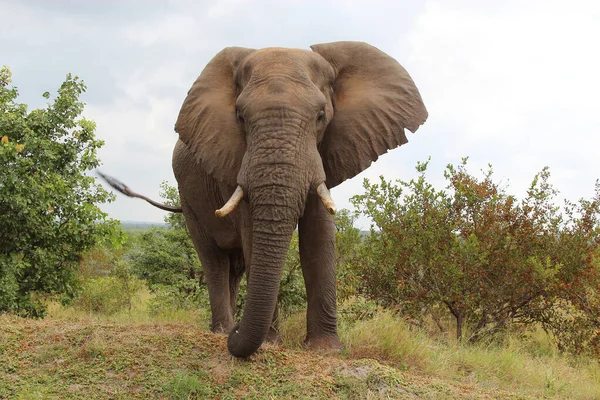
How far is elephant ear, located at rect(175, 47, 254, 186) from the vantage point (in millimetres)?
5828

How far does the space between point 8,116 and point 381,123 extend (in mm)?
5875

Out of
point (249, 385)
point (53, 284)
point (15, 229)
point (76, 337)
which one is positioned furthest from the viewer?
point (53, 284)

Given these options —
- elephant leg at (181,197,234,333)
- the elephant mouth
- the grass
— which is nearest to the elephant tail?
elephant leg at (181,197,234,333)

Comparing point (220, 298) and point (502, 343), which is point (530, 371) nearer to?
point (502, 343)

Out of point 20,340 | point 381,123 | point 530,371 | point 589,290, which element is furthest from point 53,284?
point 589,290

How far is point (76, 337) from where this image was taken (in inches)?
232

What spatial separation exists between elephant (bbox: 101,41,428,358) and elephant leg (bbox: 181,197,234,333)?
162 centimetres

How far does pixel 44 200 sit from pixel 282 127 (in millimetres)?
5409

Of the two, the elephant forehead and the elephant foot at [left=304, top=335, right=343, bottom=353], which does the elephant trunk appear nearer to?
the elephant forehead

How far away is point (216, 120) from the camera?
19.7 ft

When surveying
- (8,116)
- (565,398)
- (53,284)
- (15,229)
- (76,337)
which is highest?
(8,116)

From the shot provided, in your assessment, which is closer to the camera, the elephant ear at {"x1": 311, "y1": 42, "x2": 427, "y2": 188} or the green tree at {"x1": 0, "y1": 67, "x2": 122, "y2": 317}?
the elephant ear at {"x1": 311, "y1": 42, "x2": 427, "y2": 188}

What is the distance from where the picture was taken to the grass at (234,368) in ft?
16.3

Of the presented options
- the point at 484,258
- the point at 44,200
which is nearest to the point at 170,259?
the point at 44,200
